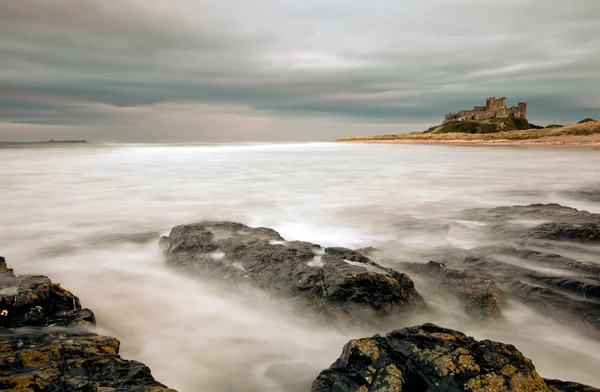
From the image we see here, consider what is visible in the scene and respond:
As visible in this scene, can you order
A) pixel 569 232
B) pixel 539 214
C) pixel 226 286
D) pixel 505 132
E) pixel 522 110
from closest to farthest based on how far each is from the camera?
1. pixel 226 286
2. pixel 569 232
3. pixel 539 214
4. pixel 505 132
5. pixel 522 110

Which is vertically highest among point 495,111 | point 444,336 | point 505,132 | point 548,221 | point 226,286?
point 495,111

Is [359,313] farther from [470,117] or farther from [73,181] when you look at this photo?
[470,117]

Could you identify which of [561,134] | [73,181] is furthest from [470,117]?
[73,181]

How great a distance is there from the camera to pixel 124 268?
16.9ft

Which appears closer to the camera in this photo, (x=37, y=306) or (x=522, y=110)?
(x=37, y=306)

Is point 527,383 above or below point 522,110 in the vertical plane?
below

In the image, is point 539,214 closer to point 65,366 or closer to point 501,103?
point 65,366

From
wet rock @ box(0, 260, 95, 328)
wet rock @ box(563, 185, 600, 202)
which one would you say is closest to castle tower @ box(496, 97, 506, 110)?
wet rock @ box(563, 185, 600, 202)

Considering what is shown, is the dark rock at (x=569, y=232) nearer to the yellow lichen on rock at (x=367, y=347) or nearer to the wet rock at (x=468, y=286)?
the wet rock at (x=468, y=286)

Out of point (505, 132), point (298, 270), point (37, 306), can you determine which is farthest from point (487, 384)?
point (505, 132)

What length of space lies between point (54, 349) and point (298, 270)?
2.37 m

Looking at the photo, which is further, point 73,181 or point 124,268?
point 73,181

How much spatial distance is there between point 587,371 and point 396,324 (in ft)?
4.98

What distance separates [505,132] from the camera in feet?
220
